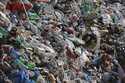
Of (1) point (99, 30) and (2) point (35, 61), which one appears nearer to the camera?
(2) point (35, 61)

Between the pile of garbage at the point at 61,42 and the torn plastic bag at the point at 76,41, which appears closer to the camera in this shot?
the pile of garbage at the point at 61,42

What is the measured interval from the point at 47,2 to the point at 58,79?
47.6 inches

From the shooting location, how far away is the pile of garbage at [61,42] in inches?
146

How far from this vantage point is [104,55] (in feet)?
14.5

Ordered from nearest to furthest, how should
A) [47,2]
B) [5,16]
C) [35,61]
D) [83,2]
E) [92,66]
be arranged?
[35,61]
[5,16]
[92,66]
[47,2]
[83,2]

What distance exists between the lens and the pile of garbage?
3697 millimetres

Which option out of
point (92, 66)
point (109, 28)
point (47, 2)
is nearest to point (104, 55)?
point (92, 66)

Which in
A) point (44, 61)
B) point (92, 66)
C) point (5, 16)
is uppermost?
point (5, 16)

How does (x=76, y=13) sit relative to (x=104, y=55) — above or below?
above

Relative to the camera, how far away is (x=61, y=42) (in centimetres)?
420

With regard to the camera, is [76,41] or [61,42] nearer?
[61,42]

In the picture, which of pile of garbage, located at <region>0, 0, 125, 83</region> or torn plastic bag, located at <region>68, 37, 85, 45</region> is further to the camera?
torn plastic bag, located at <region>68, 37, 85, 45</region>

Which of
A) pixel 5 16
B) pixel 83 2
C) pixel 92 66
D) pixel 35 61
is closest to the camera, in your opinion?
pixel 35 61

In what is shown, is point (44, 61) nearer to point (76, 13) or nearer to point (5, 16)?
point (5, 16)
